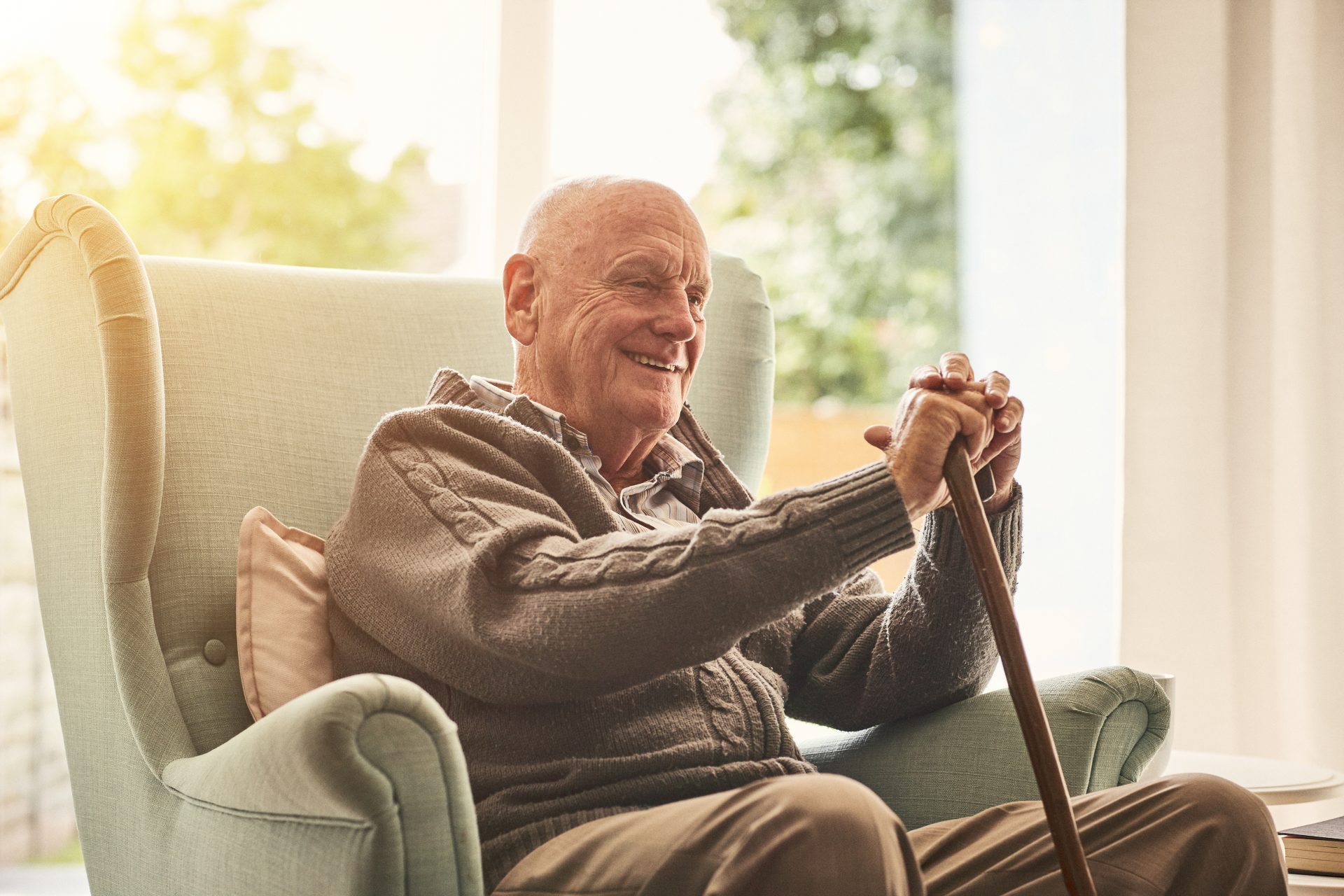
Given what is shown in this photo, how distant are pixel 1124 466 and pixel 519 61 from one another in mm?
1524

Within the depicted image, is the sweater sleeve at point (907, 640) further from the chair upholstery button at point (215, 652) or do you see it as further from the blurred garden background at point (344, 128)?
the blurred garden background at point (344, 128)

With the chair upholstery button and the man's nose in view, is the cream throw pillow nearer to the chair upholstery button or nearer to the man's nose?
the chair upholstery button

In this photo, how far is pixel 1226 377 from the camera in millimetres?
2773

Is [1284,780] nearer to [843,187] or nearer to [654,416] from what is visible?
[654,416]

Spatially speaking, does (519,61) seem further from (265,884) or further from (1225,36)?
(265,884)

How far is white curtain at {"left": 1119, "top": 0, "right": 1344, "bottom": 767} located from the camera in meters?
2.71

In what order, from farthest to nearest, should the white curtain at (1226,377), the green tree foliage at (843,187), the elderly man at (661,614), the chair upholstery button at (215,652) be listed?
the green tree foliage at (843,187) → the white curtain at (1226,377) → the chair upholstery button at (215,652) → the elderly man at (661,614)

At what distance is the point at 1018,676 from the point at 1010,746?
377 millimetres

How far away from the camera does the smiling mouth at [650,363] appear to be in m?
1.50

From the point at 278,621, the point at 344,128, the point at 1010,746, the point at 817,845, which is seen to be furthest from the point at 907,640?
the point at 344,128

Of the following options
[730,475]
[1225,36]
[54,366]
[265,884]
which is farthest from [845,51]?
[265,884]

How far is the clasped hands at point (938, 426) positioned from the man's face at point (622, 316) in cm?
32

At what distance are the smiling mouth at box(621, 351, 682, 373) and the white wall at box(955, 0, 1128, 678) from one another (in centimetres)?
146

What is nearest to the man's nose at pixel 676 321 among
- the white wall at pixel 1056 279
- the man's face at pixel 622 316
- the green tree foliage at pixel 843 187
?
the man's face at pixel 622 316
